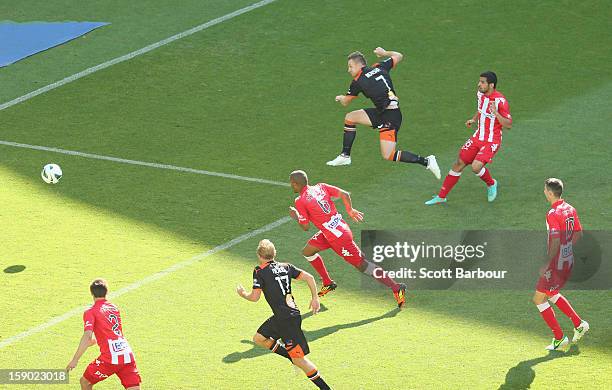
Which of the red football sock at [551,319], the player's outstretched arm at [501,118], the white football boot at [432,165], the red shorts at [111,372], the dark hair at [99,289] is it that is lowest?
the red football sock at [551,319]

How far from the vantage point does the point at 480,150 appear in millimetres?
20359

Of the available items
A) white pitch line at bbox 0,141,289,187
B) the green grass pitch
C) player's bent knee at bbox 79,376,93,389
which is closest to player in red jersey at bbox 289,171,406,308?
the green grass pitch

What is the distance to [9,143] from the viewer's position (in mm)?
24172

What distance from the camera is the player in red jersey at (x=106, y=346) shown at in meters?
13.8

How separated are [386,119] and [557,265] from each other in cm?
634

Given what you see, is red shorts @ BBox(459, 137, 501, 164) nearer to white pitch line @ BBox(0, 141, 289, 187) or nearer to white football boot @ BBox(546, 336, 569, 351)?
white pitch line @ BBox(0, 141, 289, 187)

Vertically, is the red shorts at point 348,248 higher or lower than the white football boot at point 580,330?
higher

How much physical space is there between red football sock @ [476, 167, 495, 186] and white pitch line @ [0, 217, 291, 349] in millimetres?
3422

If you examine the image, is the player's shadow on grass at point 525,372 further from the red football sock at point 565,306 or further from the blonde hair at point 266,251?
the blonde hair at point 266,251

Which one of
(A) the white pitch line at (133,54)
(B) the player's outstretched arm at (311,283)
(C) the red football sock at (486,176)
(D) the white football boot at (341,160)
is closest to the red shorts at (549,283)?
(B) the player's outstretched arm at (311,283)

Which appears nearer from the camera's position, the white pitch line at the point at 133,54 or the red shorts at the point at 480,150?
the red shorts at the point at 480,150

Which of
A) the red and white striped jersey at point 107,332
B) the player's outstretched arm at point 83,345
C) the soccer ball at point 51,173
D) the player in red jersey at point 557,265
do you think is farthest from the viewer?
the soccer ball at point 51,173

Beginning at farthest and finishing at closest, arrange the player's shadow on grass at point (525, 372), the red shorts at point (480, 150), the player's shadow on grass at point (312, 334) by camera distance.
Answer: the red shorts at point (480, 150) < the player's shadow on grass at point (312, 334) < the player's shadow on grass at point (525, 372)

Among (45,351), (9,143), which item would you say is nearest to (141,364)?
(45,351)
